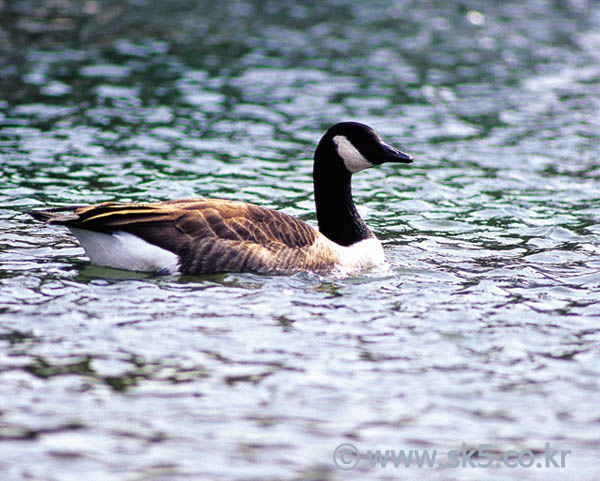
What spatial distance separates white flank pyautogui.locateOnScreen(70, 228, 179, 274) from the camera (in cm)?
963

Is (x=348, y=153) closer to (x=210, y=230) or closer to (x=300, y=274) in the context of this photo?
(x=300, y=274)

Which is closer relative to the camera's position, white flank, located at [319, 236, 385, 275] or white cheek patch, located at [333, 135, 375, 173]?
white flank, located at [319, 236, 385, 275]

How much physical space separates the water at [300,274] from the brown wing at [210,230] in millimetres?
250

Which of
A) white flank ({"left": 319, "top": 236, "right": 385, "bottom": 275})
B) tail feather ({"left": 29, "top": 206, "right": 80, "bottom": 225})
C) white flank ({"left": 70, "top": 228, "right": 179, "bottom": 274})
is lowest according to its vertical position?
white flank ({"left": 319, "top": 236, "right": 385, "bottom": 275})

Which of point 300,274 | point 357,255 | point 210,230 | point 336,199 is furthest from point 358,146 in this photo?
point 210,230

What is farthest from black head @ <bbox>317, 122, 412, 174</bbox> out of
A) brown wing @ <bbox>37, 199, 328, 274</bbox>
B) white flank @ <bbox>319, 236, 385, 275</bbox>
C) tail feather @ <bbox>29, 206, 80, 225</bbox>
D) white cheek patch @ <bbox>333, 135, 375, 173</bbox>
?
tail feather @ <bbox>29, 206, 80, 225</bbox>

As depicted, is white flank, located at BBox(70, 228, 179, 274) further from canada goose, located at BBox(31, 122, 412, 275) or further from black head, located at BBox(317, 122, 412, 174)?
black head, located at BBox(317, 122, 412, 174)

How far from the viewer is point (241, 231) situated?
10.0 metres

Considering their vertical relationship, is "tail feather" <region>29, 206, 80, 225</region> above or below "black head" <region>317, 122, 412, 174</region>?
below

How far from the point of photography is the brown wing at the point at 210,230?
9.57 meters

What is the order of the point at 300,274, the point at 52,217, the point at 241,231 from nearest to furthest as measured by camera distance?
1. the point at 52,217
2. the point at 241,231
3. the point at 300,274

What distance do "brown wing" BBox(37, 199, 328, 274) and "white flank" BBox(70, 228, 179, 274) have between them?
7 centimetres

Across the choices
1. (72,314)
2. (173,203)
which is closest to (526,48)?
(173,203)

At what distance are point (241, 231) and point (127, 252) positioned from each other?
120 centimetres
